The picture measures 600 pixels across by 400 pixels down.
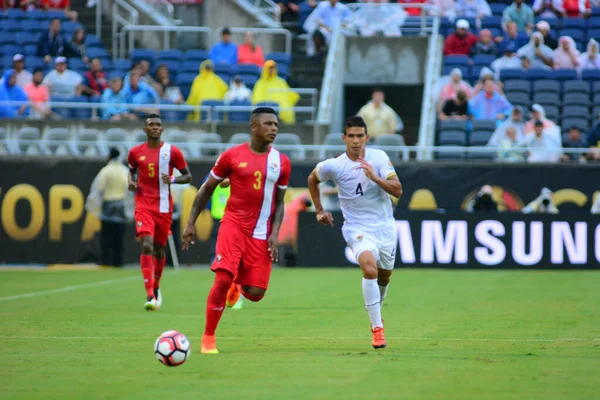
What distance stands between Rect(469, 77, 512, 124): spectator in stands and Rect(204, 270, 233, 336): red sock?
16399 millimetres

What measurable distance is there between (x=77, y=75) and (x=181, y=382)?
66.8 feet

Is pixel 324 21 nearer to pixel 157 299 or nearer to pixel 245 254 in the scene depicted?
pixel 157 299

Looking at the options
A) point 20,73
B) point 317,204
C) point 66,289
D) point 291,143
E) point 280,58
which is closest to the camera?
point 317,204

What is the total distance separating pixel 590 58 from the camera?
2733 cm

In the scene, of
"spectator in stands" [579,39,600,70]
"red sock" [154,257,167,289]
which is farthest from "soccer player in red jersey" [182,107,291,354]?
"spectator in stands" [579,39,600,70]

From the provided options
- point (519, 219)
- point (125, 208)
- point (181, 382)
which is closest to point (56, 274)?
point (125, 208)

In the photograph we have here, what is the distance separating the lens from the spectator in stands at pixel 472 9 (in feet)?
96.9

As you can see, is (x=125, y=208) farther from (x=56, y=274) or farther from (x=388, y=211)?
(x=388, y=211)

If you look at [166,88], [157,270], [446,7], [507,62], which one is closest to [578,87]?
[507,62]

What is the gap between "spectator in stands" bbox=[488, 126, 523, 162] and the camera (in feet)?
80.5

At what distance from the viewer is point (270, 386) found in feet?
27.2

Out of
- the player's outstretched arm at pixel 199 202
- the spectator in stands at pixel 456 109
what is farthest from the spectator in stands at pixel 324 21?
the player's outstretched arm at pixel 199 202

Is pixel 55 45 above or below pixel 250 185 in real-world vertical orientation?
above

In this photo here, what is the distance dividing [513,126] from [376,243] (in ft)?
46.3
